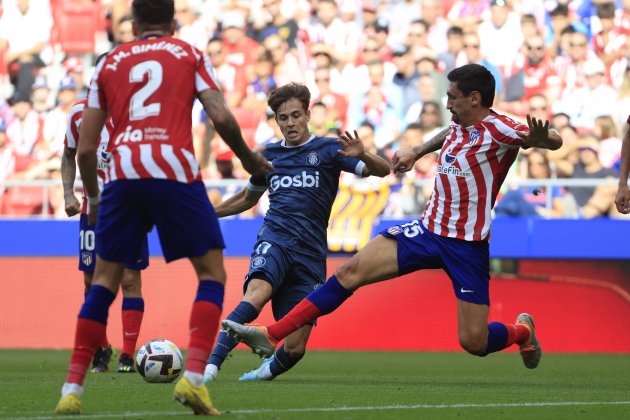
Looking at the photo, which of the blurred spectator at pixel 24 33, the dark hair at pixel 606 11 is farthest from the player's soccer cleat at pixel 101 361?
the dark hair at pixel 606 11

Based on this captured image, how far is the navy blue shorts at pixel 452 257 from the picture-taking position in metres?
7.74

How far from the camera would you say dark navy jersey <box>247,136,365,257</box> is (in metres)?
8.45

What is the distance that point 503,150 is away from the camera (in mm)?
7789

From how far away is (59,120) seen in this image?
17953 millimetres

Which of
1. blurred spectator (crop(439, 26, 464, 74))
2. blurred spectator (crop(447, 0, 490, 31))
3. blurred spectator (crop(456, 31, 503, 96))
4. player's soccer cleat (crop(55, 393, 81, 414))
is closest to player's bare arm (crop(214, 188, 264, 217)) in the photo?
player's soccer cleat (crop(55, 393, 81, 414))

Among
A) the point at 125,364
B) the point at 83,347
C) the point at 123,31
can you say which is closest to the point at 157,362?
the point at 125,364

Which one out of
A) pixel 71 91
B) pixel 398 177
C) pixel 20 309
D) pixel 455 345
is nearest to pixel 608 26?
pixel 398 177

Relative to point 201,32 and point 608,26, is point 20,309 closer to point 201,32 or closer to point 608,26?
point 201,32

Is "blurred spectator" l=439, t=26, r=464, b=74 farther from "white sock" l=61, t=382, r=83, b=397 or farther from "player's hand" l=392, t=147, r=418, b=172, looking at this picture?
"white sock" l=61, t=382, r=83, b=397

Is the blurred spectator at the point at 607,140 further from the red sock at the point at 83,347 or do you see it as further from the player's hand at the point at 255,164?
the red sock at the point at 83,347

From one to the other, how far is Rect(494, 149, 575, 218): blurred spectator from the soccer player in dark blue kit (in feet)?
20.6

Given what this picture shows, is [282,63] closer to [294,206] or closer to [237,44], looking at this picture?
[237,44]

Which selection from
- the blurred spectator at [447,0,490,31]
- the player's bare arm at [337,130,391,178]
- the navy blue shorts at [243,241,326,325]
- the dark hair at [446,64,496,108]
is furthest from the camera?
the blurred spectator at [447,0,490,31]

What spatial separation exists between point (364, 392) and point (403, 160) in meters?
1.62
